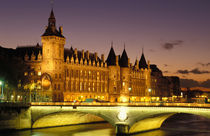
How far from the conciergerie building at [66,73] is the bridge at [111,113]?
10.4 meters

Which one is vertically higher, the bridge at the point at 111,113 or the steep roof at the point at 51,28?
the steep roof at the point at 51,28

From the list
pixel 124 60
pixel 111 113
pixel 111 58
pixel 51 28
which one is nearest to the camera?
pixel 111 113

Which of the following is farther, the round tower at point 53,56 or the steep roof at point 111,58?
the steep roof at point 111,58

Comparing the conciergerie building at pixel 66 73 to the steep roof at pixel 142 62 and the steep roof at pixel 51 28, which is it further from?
the steep roof at pixel 142 62

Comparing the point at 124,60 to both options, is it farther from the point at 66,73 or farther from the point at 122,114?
the point at 122,114

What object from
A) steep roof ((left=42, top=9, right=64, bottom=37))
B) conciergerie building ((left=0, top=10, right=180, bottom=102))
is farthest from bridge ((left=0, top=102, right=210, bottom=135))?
steep roof ((left=42, top=9, right=64, bottom=37))

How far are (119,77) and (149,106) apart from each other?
224 feet

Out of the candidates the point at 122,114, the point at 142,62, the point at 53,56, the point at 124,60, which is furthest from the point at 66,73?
the point at 142,62

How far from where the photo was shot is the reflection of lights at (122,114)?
6719 centimetres

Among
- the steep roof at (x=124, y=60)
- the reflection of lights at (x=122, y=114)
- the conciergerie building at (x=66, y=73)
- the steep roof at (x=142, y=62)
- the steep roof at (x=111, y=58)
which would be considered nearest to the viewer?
the reflection of lights at (x=122, y=114)

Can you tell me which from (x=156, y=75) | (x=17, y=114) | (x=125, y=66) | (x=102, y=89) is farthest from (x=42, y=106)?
(x=156, y=75)

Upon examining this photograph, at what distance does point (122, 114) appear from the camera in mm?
67562

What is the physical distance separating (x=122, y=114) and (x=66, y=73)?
46.2m

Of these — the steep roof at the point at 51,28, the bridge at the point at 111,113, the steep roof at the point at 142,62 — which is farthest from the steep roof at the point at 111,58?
the bridge at the point at 111,113
